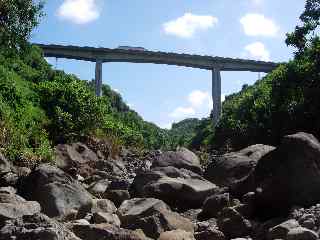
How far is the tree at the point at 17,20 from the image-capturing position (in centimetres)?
2191

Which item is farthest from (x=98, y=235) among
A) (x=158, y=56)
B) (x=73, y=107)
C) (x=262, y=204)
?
(x=158, y=56)

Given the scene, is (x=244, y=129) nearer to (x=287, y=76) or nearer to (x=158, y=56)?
(x=287, y=76)

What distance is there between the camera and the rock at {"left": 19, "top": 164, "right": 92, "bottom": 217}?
1361cm

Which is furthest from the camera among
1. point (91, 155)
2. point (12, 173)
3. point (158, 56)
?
point (158, 56)

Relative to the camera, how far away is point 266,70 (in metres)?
71.8

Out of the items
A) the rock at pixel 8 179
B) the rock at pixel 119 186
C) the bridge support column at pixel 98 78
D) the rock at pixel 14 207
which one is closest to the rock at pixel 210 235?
the rock at pixel 14 207

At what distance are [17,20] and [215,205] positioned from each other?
11.5m

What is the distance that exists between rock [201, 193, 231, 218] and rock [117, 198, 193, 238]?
1.60 metres

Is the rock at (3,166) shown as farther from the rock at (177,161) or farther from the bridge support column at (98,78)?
the bridge support column at (98,78)

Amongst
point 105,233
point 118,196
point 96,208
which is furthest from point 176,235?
point 118,196

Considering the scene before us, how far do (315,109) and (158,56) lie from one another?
43.0 meters

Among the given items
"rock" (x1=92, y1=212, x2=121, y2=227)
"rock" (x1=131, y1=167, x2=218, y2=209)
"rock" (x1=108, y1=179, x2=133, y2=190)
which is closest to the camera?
"rock" (x1=92, y1=212, x2=121, y2=227)

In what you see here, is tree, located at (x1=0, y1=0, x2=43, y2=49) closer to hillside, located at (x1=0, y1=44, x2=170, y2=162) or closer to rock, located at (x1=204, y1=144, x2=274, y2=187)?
hillside, located at (x1=0, y1=44, x2=170, y2=162)

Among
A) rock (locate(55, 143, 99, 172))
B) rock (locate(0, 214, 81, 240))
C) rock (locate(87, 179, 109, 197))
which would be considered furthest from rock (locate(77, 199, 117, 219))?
rock (locate(55, 143, 99, 172))
